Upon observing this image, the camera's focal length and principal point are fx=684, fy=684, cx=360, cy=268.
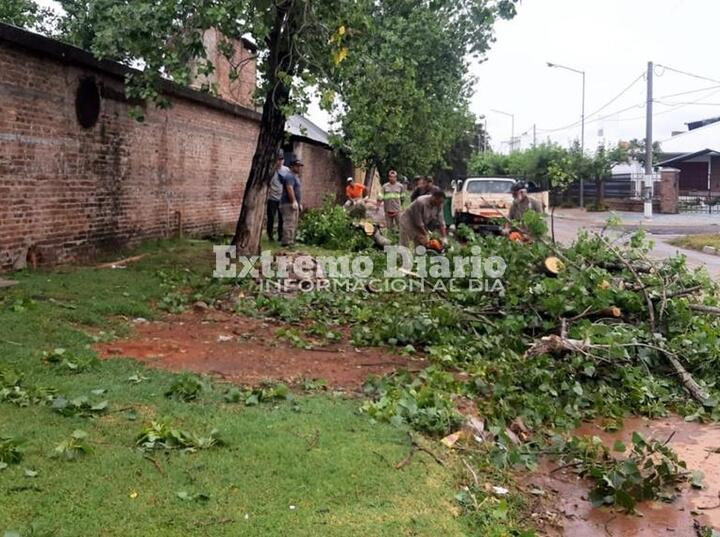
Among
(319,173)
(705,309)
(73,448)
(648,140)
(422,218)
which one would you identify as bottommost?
(73,448)

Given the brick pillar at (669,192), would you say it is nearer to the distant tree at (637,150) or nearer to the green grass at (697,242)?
the distant tree at (637,150)

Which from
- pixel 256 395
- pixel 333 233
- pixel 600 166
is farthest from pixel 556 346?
pixel 600 166

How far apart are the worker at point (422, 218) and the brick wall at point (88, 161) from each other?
4.69 meters

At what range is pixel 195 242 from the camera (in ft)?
43.5

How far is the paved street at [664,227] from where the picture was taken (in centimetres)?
1595

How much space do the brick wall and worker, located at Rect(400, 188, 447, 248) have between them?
4690 mm

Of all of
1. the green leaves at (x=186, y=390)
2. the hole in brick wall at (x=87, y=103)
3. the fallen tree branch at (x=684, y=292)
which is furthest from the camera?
the hole in brick wall at (x=87, y=103)

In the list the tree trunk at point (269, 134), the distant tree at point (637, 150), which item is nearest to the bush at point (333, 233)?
the tree trunk at point (269, 134)

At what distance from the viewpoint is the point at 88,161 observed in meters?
10.1

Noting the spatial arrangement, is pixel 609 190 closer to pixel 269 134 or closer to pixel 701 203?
pixel 701 203

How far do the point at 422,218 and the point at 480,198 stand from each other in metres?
9.86

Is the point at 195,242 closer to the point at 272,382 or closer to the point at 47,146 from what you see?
the point at 47,146

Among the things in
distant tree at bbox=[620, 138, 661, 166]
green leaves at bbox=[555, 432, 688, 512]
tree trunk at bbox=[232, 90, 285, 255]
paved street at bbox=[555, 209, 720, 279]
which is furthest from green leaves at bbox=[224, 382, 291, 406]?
distant tree at bbox=[620, 138, 661, 166]

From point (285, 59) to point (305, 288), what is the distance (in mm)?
3485
